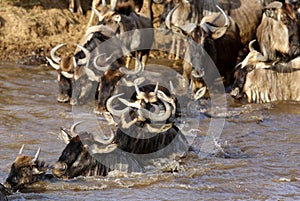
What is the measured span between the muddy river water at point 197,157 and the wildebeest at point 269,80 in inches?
10.1

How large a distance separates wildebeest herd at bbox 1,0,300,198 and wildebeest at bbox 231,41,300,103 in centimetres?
1

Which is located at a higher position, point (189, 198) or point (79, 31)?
point (79, 31)

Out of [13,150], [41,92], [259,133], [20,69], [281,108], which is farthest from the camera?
[20,69]

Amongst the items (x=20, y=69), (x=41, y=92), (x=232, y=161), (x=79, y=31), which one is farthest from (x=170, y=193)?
(x=79, y=31)

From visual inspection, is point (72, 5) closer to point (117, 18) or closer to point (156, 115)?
point (117, 18)

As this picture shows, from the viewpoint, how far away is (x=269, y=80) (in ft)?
38.0

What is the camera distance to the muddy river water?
746cm

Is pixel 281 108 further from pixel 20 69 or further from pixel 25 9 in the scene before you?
pixel 25 9

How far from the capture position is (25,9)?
14742mm

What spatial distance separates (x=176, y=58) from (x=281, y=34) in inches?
101

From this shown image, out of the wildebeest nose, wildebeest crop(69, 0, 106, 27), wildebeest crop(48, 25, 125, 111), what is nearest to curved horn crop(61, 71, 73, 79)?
wildebeest crop(48, 25, 125, 111)

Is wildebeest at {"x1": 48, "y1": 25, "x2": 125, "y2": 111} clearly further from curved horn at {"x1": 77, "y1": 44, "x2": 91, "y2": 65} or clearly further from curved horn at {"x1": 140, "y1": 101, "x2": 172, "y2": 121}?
curved horn at {"x1": 140, "y1": 101, "x2": 172, "y2": 121}

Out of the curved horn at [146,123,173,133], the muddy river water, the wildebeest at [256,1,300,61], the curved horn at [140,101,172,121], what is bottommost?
the muddy river water

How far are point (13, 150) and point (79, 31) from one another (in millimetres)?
6262
